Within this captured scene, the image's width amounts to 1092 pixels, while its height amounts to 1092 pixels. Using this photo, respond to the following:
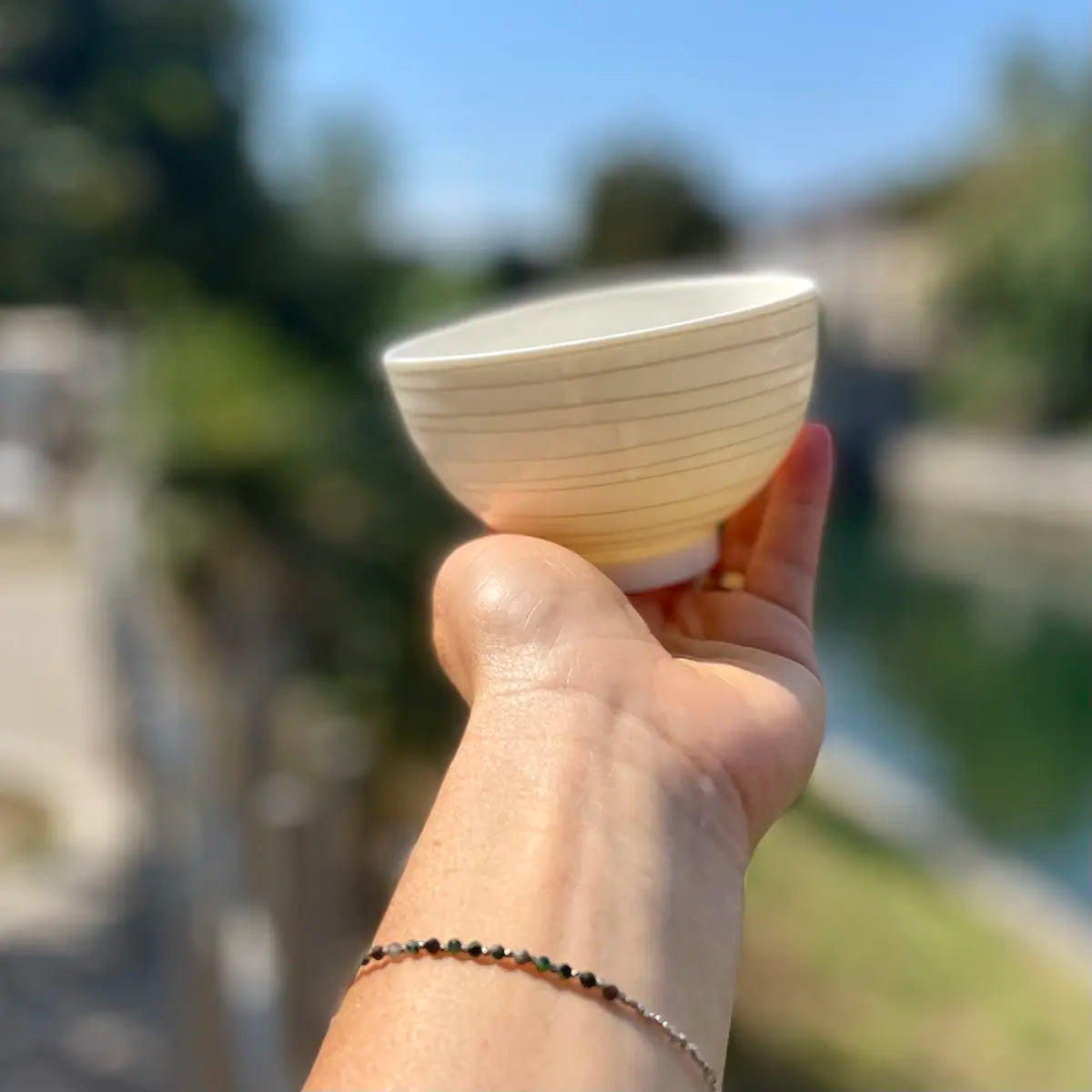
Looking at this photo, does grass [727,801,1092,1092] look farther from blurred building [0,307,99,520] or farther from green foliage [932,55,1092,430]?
green foliage [932,55,1092,430]

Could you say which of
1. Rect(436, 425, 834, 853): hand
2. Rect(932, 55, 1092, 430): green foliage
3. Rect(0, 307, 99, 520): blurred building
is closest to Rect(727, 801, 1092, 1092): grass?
Rect(436, 425, 834, 853): hand

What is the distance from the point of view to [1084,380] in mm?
7957

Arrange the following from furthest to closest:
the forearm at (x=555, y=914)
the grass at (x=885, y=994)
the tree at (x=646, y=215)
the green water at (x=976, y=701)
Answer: the tree at (x=646, y=215) → the green water at (x=976, y=701) → the grass at (x=885, y=994) → the forearm at (x=555, y=914)

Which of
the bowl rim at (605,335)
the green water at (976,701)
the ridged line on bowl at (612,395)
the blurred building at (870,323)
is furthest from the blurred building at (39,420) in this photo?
the blurred building at (870,323)

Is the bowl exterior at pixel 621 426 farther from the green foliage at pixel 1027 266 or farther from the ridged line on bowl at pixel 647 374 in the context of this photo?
the green foliage at pixel 1027 266

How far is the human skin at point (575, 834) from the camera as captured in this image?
401mm

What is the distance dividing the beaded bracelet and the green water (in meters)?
2.95

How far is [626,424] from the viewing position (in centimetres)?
51

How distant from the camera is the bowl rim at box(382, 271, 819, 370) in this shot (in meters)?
0.49

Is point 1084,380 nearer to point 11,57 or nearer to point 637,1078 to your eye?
point 11,57

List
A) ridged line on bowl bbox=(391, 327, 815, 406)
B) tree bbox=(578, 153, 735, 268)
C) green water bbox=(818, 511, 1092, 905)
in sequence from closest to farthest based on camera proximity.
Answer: ridged line on bowl bbox=(391, 327, 815, 406) → green water bbox=(818, 511, 1092, 905) → tree bbox=(578, 153, 735, 268)

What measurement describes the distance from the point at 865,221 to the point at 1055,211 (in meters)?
4.91

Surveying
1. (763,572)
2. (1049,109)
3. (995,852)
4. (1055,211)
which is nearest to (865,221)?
(1049,109)

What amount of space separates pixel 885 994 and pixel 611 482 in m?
1.86
